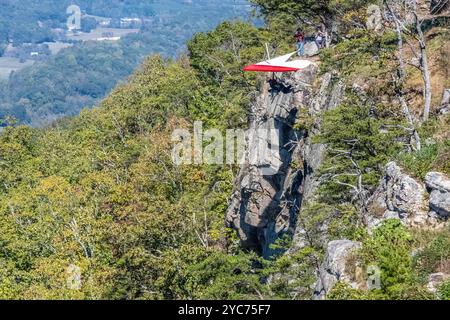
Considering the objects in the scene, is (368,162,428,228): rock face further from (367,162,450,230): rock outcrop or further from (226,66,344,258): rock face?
(226,66,344,258): rock face

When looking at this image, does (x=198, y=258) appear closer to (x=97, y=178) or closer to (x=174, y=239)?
(x=174, y=239)

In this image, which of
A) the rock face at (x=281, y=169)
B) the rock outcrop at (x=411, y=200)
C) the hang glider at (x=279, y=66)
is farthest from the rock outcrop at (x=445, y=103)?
the hang glider at (x=279, y=66)

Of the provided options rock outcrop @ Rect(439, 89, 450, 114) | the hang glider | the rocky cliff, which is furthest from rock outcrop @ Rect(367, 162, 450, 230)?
the hang glider

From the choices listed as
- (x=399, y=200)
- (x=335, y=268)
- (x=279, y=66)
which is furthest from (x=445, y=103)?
(x=335, y=268)

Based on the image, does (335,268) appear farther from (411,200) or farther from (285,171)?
(285,171)

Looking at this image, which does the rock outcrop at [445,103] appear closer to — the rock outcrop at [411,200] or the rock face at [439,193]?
the rock outcrop at [411,200]
